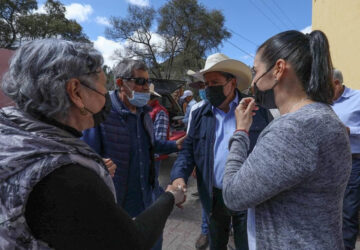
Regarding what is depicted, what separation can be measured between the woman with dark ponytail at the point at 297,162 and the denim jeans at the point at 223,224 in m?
0.94

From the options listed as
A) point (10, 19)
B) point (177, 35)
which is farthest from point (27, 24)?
point (177, 35)

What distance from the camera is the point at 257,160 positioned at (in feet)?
3.19

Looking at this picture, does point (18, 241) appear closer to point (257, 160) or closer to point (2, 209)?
point (2, 209)

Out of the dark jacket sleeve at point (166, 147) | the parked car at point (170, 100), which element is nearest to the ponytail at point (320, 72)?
the dark jacket sleeve at point (166, 147)

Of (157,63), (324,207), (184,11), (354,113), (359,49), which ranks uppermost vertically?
(184,11)

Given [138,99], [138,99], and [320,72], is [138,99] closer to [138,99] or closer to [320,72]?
[138,99]

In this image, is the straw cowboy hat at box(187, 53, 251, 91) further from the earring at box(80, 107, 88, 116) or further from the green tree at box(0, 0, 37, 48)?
the green tree at box(0, 0, 37, 48)

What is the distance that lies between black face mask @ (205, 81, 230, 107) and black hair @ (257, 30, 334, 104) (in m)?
1.05

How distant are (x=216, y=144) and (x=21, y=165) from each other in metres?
1.62

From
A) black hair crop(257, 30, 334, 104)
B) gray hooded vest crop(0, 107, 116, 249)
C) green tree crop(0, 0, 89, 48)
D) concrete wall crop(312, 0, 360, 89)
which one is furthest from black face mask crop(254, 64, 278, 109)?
green tree crop(0, 0, 89, 48)

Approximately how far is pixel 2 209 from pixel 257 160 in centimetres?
91

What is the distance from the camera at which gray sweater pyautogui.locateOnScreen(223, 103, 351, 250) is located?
0.90 m

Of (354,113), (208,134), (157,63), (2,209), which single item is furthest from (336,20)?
(157,63)

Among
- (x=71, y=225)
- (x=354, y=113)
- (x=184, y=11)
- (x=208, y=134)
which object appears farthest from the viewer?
(x=184, y=11)
